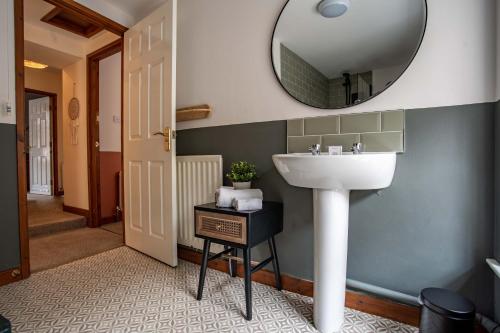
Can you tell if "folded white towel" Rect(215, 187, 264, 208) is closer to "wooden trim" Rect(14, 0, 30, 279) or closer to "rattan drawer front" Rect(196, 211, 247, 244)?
"rattan drawer front" Rect(196, 211, 247, 244)

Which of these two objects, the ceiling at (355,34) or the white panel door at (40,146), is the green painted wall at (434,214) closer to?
the ceiling at (355,34)

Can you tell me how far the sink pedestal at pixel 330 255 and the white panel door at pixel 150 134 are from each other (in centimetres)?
114

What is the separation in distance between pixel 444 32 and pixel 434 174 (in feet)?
2.17

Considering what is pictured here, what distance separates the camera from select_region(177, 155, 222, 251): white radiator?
6.08 feet

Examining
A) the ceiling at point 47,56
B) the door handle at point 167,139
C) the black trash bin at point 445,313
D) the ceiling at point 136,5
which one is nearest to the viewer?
the black trash bin at point 445,313

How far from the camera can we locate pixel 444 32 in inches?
47.3

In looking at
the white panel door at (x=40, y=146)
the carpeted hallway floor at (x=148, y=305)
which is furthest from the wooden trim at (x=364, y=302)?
the white panel door at (x=40, y=146)

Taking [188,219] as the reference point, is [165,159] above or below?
above

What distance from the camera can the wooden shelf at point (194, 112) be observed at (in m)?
1.99

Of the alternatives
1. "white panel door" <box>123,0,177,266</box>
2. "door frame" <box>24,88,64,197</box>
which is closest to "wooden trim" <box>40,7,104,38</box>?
"white panel door" <box>123,0,177,266</box>

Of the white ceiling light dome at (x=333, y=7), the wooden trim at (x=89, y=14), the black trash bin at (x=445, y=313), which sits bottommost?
the black trash bin at (x=445, y=313)

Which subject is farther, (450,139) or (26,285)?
(26,285)

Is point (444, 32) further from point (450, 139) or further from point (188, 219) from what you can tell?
point (188, 219)

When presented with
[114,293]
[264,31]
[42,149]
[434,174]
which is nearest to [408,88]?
[434,174]
